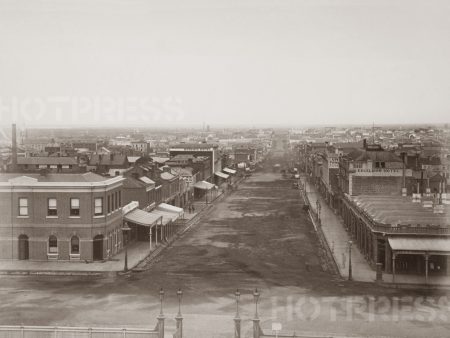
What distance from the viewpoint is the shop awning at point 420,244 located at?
1679 inches

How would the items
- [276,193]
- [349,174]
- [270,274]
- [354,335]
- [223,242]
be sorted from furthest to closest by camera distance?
1. [276,193]
2. [349,174]
3. [223,242]
4. [270,274]
5. [354,335]

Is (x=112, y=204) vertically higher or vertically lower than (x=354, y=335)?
higher

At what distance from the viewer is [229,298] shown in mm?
37188

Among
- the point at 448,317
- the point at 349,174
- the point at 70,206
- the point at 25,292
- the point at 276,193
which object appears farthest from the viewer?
the point at 276,193

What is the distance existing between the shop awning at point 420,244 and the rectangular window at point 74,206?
23526 millimetres

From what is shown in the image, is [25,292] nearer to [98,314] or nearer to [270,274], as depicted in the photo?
[98,314]

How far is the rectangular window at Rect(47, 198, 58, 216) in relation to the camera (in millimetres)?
49531

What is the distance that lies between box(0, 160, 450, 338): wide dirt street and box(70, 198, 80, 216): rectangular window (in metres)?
7.46

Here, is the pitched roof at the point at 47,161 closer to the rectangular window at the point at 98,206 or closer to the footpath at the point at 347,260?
the footpath at the point at 347,260

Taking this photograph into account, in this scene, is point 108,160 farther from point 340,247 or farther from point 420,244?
point 420,244

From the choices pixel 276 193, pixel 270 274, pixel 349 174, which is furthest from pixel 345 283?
pixel 276 193

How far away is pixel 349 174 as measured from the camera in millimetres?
71688

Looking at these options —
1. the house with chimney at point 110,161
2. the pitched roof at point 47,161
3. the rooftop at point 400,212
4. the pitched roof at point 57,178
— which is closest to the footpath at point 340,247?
the rooftop at point 400,212

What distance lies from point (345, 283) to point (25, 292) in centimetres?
2011
